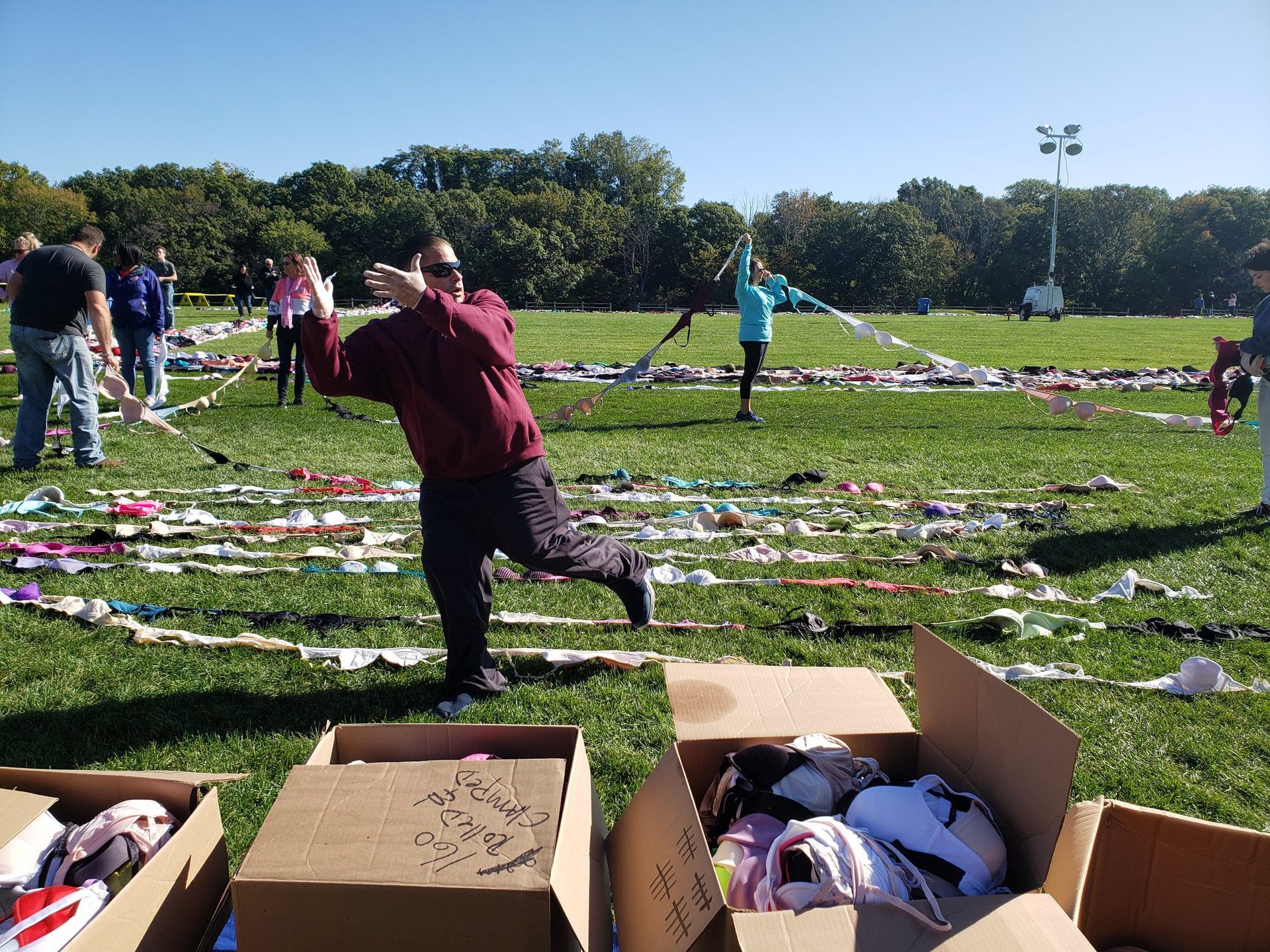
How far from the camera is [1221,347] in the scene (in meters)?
7.11

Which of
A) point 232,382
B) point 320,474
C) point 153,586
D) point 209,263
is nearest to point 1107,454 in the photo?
point 320,474

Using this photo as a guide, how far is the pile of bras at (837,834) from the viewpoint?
6.44 ft

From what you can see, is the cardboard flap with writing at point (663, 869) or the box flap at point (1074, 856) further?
the box flap at point (1074, 856)

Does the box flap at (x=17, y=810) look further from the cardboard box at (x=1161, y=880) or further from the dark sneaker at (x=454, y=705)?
the cardboard box at (x=1161, y=880)

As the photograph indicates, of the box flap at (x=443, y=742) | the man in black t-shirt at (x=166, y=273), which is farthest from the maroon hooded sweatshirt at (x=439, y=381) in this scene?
the man in black t-shirt at (x=166, y=273)

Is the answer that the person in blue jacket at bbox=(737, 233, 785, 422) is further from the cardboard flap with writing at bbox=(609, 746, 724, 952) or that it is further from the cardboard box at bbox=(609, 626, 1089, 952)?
the cardboard flap with writing at bbox=(609, 746, 724, 952)

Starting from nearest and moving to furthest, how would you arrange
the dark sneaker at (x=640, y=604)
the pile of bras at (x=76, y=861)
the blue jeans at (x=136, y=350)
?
the pile of bras at (x=76, y=861) → the dark sneaker at (x=640, y=604) → the blue jeans at (x=136, y=350)

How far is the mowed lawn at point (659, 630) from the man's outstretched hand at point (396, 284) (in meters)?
1.76

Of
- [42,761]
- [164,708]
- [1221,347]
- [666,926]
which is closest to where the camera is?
[666,926]

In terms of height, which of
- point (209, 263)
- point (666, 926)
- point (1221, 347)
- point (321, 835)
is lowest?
point (666, 926)

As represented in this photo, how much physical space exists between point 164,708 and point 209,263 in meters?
74.5

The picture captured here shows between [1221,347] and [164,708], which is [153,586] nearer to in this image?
[164,708]

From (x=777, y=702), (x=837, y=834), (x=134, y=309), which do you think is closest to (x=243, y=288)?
(x=134, y=309)

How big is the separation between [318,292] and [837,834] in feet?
8.43
